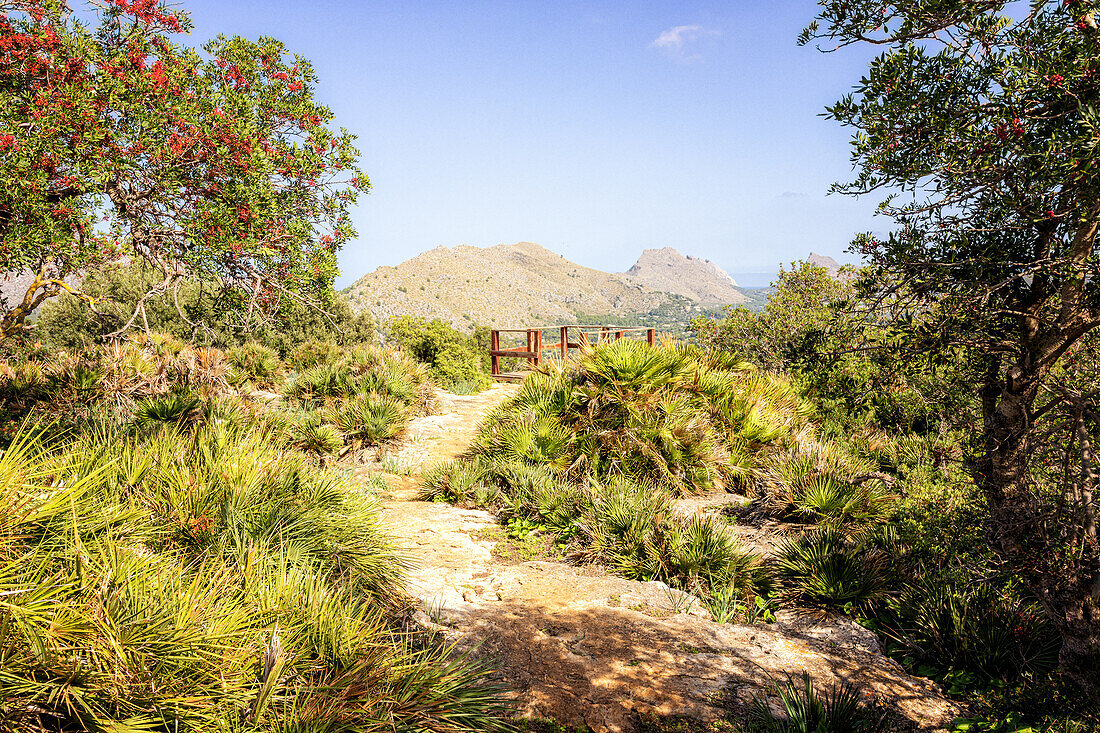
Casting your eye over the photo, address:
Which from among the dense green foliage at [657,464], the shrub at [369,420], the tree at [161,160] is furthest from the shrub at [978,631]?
the shrub at [369,420]

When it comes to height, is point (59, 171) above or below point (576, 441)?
above

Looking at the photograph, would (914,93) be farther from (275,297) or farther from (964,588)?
(275,297)

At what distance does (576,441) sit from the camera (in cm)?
769

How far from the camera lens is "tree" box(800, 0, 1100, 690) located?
2588 millimetres

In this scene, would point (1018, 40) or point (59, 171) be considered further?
point (59, 171)

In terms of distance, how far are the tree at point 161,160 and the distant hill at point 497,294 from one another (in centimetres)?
8526

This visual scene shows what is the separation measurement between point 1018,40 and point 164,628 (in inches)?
180

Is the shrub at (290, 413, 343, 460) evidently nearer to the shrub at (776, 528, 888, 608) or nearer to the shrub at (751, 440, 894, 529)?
the shrub at (751, 440, 894, 529)

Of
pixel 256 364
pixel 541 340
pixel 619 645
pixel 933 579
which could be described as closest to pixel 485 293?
pixel 541 340

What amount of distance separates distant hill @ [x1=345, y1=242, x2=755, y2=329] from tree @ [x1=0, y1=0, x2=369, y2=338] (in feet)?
280

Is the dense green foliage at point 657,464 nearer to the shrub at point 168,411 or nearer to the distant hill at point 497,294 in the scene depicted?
the shrub at point 168,411

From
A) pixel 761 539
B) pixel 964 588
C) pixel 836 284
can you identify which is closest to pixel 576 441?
pixel 761 539

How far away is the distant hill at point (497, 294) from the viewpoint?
371 ft

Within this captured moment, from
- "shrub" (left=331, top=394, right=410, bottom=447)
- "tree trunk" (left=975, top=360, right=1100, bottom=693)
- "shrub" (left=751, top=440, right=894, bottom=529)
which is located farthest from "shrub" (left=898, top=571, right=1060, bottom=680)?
"shrub" (left=331, top=394, right=410, bottom=447)
